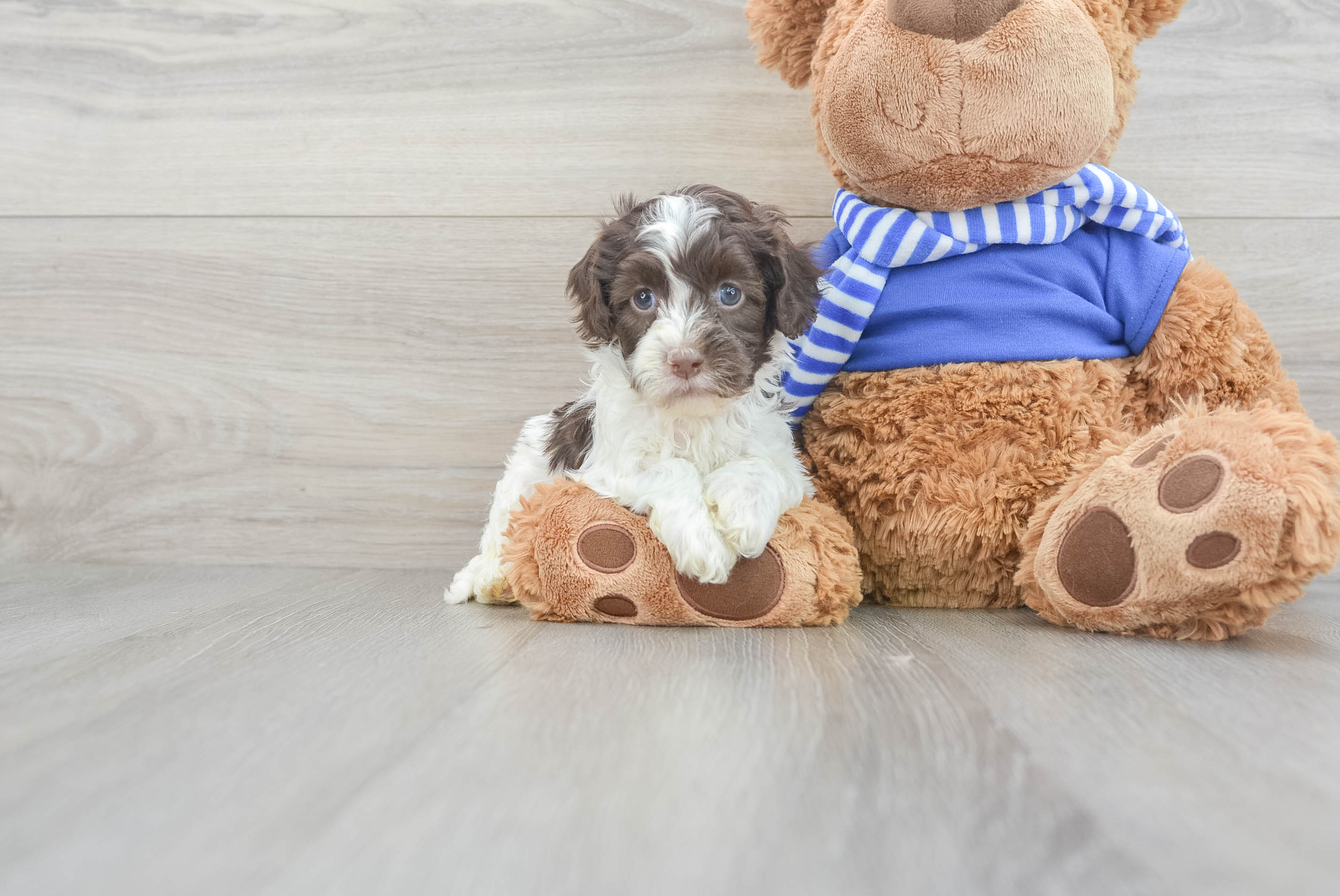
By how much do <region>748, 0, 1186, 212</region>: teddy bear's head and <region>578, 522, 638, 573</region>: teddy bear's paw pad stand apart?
2.10ft

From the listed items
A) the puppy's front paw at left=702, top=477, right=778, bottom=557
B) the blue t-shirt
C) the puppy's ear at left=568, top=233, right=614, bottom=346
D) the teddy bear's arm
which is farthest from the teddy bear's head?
the puppy's front paw at left=702, top=477, right=778, bottom=557

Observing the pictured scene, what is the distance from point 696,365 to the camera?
1250 mm

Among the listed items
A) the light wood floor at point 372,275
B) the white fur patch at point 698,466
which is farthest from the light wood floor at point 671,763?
the white fur patch at point 698,466

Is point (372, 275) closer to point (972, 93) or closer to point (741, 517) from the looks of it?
point (741, 517)

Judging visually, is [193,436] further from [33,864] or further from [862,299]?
[33,864]

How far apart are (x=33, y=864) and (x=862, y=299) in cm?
119

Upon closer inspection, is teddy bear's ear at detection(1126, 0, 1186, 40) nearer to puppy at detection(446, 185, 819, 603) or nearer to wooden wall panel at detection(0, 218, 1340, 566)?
puppy at detection(446, 185, 819, 603)

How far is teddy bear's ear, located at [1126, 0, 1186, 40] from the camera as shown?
4.69ft

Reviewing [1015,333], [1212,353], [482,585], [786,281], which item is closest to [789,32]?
[786,281]

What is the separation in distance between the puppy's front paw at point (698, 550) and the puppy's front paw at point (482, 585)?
381 millimetres

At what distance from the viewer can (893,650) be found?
3.83ft

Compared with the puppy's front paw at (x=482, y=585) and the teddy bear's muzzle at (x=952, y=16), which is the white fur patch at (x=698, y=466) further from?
the teddy bear's muzzle at (x=952, y=16)

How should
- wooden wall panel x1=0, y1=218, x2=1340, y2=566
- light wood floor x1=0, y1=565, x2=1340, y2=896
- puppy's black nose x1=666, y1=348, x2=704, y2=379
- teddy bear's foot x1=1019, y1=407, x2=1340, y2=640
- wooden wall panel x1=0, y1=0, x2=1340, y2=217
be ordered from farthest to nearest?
wooden wall panel x1=0, y1=218, x2=1340, y2=566, wooden wall panel x1=0, y1=0, x2=1340, y2=217, puppy's black nose x1=666, y1=348, x2=704, y2=379, teddy bear's foot x1=1019, y1=407, x2=1340, y2=640, light wood floor x1=0, y1=565, x2=1340, y2=896

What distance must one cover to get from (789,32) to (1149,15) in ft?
1.78
